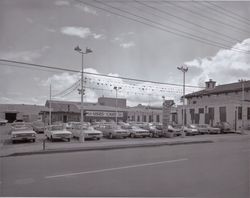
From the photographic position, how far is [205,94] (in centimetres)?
4800

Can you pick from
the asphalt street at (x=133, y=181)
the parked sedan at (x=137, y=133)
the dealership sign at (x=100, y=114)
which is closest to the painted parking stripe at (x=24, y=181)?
the asphalt street at (x=133, y=181)

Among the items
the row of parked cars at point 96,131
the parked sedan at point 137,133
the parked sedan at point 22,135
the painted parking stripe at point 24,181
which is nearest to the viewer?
the painted parking stripe at point 24,181

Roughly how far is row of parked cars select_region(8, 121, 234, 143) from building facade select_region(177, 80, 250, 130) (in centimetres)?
680

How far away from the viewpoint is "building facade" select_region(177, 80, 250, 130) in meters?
38.1

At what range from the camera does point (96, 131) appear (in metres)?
20.6

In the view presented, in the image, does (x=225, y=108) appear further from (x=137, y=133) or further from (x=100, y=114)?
(x=100, y=114)

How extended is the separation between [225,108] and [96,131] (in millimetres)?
24271

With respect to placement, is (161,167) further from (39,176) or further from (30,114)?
(30,114)

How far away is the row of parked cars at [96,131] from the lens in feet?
59.9

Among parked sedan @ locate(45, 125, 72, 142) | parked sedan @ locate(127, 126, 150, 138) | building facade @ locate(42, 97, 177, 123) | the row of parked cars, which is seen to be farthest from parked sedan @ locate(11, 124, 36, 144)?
building facade @ locate(42, 97, 177, 123)

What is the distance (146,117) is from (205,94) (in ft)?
56.9

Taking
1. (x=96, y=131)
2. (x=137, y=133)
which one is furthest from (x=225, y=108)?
(x=96, y=131)

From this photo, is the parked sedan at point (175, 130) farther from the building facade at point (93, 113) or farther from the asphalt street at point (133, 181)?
the building facade at point (93, 113)

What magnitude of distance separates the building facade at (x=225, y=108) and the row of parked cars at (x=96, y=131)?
680cm
